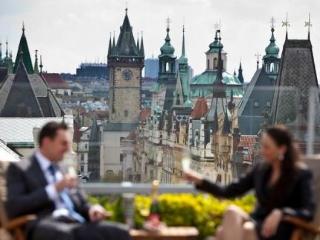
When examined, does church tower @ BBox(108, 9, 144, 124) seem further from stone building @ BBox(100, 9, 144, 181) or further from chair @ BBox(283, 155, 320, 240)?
chair @ BBox(283, 155, 320, 240)

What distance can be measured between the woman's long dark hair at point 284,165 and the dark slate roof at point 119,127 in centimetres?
8145

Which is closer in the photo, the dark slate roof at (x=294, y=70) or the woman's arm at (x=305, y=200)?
the woman's arm at (x=305, y=200)

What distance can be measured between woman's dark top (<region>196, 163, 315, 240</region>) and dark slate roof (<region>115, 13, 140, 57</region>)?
9858 cm

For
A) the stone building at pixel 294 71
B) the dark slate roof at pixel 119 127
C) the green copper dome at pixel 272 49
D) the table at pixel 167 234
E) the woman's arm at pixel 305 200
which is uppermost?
the green copper dome at pixel 272 49

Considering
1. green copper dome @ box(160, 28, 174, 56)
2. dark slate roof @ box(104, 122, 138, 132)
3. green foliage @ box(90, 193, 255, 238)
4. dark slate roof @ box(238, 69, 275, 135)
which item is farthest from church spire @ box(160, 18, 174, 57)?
green foliage @ box(90, 193, 255, 238)

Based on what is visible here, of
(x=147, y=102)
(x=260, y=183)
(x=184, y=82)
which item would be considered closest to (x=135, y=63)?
(x=147, y=102)

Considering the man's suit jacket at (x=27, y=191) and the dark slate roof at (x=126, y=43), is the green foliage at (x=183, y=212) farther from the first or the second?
the dark slate roof at (x=126, y=43)

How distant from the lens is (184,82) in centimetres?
9006

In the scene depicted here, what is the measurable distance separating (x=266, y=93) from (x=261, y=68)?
12697mm

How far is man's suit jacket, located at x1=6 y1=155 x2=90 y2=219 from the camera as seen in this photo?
4539 millimetres

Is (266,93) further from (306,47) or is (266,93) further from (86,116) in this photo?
(86,116)

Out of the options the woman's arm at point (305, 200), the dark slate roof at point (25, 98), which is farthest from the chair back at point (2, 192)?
the dark slate roof at point (25, 98)

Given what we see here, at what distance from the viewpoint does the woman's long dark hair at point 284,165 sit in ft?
15.3

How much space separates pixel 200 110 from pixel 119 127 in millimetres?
14843
